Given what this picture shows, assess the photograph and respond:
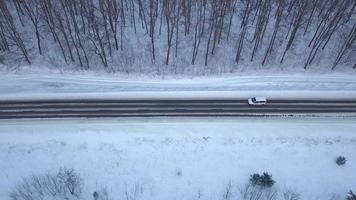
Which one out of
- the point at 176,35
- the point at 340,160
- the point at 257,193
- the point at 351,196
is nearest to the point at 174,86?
the point at 176,35

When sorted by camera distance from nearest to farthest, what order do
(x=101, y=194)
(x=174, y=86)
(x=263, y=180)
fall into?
(x=101, y=194) < (x=263, y=180) < (x=174, y=86)

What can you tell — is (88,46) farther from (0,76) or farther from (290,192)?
(290,192)

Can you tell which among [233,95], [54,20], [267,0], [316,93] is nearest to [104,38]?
A: [54,20]

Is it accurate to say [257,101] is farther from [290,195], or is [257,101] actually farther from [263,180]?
[290,195]

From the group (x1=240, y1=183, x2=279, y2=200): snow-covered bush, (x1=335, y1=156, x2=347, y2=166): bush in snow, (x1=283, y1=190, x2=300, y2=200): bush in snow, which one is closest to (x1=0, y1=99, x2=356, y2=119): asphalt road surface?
(x1=335, y1=156, x2=347, y2=166): bush in snow

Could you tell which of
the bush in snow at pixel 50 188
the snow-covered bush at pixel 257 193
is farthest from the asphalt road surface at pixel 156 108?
the snow-covered bush at pixel 257 193

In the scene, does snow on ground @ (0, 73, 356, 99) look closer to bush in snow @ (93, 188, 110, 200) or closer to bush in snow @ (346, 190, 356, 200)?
bush in snow @ (93, 188, 110, 200)
